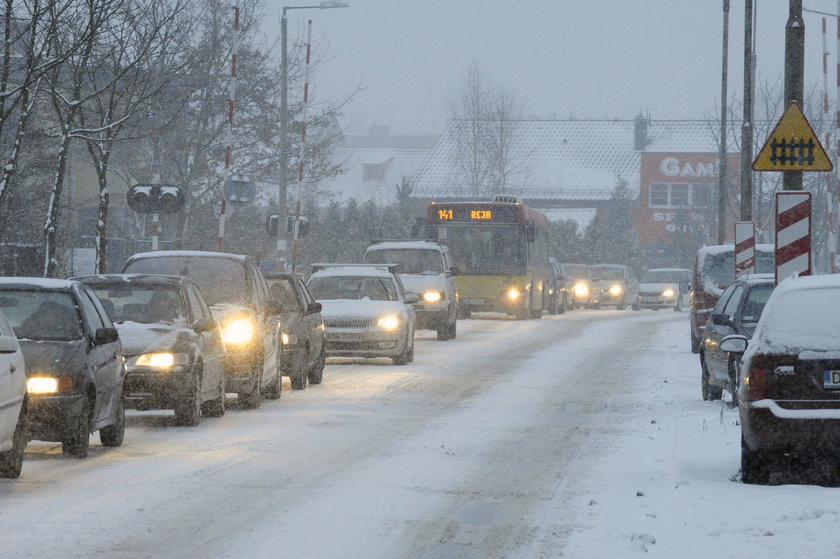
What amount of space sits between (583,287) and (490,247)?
69.2ft

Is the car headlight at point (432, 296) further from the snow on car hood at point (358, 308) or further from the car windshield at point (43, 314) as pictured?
the car windshield at point (43, 314)

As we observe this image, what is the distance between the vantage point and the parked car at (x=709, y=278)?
1061 inches

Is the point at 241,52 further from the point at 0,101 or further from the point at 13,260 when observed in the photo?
the point at 0,101

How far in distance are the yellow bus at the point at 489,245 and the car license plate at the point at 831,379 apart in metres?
32.4

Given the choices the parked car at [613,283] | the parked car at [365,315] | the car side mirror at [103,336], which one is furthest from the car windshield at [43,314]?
the parked car at [613,283]

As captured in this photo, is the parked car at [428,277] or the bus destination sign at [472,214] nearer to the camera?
the parked car at [428,277]

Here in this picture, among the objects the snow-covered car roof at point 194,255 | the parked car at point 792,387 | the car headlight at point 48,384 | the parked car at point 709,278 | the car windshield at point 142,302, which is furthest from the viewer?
the parked car at point 709,278

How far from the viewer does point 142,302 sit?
15938mm

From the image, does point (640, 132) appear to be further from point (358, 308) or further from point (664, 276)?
point (358, 308)

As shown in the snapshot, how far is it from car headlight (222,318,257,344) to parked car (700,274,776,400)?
188 inches

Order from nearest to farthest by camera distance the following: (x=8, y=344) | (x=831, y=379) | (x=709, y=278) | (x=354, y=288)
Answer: (x=831, y=379), (x=8, y=344), (x=354, y=288), (x=709, y=278)

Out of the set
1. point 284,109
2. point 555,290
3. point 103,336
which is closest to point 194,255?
point 103,336

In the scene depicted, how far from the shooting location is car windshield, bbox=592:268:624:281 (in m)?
64.7

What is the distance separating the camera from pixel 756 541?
8438 mm
